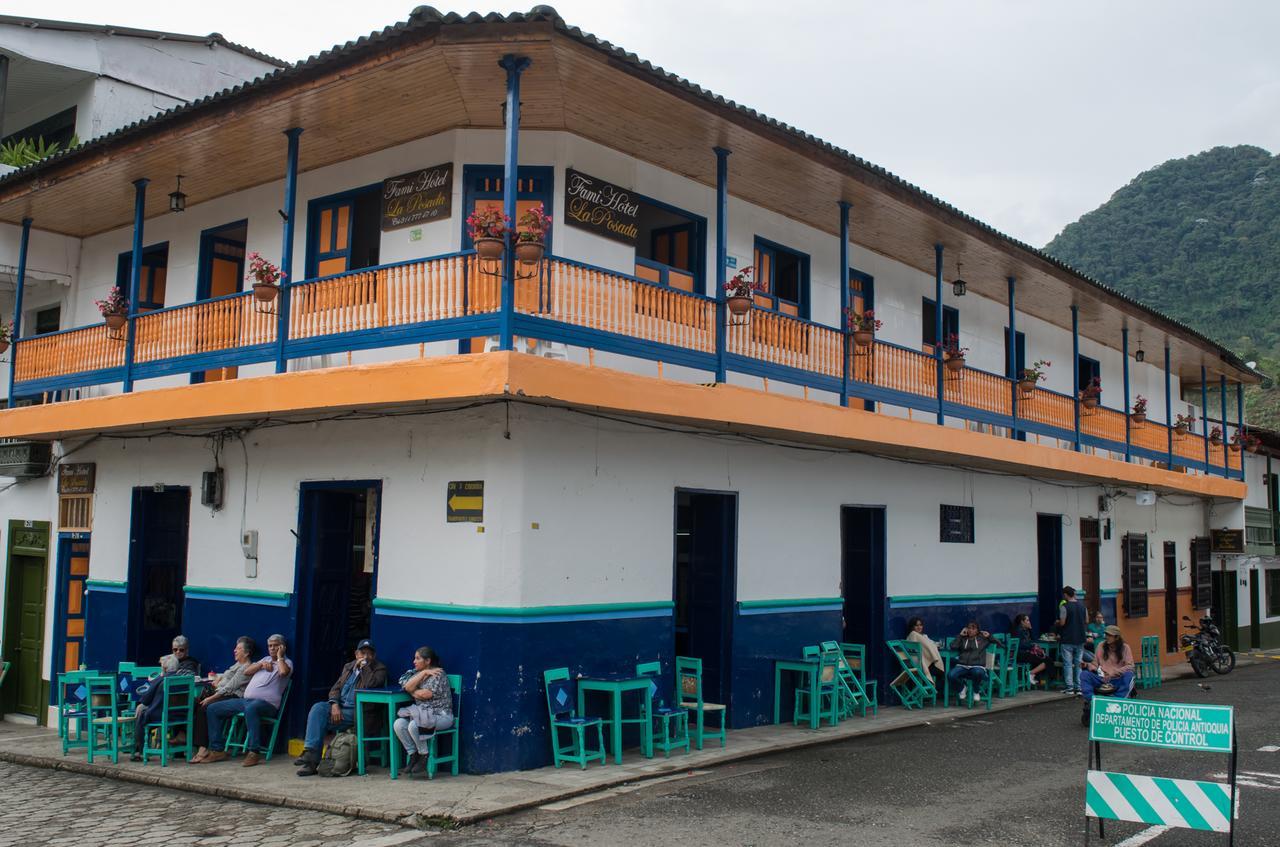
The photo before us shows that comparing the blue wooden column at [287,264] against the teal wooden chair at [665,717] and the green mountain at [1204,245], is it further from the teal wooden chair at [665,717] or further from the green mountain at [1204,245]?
the green mountain at [1204,245]

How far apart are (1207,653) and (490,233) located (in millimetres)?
17534

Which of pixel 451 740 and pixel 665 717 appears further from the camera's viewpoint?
pixel 665 717

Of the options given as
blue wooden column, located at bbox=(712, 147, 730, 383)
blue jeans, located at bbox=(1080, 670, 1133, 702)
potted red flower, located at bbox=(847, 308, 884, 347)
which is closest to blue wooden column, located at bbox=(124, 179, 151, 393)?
blue wooden column, located at bbox=(712, 147, 730, 383)

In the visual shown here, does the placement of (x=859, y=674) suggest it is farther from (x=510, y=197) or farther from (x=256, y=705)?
(x=510, y=197)

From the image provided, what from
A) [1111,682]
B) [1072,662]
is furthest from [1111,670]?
[1072,662]

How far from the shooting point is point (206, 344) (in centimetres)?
1226

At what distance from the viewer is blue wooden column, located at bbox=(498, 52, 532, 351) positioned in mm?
9500

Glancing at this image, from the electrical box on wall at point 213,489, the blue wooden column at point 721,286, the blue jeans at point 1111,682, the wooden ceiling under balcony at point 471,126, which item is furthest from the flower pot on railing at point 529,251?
the blue jeans at point 1111,682

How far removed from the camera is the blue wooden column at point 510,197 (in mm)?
9500

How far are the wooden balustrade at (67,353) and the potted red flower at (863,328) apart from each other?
9107 millimetres

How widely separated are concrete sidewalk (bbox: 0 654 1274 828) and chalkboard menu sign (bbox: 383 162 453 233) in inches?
227

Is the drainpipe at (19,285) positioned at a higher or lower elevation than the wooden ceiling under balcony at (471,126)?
lower

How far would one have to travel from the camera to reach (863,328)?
13.6 metres

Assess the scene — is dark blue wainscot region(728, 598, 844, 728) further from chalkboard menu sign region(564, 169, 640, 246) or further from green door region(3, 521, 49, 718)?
green door region(3, 521, 49, 718)
